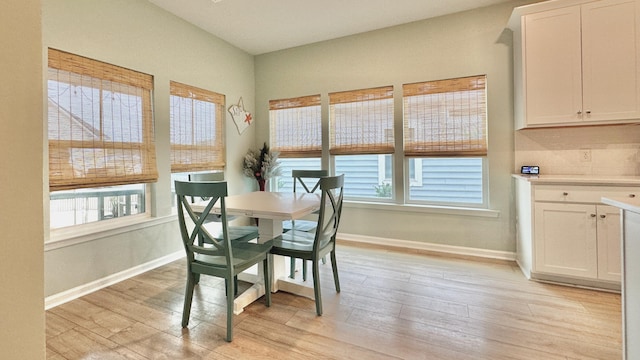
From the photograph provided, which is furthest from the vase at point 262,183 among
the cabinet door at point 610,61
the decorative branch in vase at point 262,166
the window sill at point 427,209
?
the cabinet door at point 610,61

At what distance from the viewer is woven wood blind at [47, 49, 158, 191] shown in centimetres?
232

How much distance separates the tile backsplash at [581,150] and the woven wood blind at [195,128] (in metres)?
3.57

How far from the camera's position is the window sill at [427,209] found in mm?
3230

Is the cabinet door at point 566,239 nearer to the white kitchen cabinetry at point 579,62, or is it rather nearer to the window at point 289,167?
the white kitchen cabinetry at point 579,62

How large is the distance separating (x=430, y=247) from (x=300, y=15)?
310 centimetres

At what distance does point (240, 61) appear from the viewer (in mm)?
4246

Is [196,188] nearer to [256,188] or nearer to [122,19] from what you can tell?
[122,19]

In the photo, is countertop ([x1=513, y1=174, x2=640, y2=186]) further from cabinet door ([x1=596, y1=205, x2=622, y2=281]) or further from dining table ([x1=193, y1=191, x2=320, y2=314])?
dining table ([x1=193, y1=191, x2=320, y2=314])

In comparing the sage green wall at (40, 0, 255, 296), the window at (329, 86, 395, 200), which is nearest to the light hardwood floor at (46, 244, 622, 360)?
the sage green wall at (40, 0, 255, 296)

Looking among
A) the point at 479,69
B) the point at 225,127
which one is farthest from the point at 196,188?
the point at 479,69

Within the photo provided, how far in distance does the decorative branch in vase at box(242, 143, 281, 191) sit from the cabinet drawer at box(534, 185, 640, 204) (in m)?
3.05

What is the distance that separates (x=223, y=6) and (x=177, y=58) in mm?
784

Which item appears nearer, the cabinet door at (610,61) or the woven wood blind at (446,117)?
the cabinet door at (610,61)

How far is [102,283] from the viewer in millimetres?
2617
